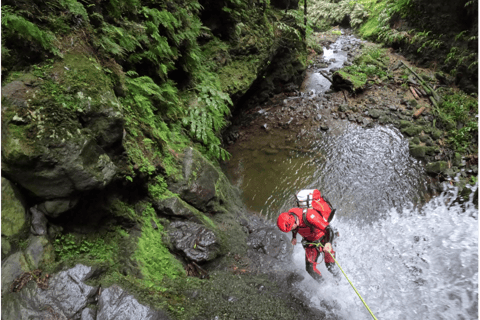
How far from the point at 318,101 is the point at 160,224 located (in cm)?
992

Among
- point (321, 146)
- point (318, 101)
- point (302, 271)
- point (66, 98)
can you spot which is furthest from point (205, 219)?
point (318, 101)

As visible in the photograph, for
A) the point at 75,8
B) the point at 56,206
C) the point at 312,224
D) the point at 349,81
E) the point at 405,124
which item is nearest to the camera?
the point at 56,206

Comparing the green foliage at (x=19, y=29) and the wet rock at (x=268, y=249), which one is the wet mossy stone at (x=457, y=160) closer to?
the wet rock at (x=268, y=249)

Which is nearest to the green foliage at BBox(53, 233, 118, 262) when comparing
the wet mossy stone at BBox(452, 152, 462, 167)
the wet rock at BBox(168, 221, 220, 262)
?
the wet rock at BBox(168, 221, 220, 262)

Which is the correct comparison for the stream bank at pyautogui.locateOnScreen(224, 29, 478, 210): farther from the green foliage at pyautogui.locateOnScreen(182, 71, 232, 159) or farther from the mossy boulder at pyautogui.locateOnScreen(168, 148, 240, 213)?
the mossy boulder at pyautogui.locateOnScreen(168, 148, 240, 213)

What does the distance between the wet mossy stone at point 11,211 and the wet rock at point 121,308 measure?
47.7 inches

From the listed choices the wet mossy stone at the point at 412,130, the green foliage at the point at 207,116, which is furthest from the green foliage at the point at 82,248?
the wet mossy stone at the point at 412,130

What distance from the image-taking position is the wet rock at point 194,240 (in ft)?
13.9

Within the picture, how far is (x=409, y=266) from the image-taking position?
5.00m

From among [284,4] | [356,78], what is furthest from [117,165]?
[284,4]

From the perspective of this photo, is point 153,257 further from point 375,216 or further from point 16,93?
point 375,216

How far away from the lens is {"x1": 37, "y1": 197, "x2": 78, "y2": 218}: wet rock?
2.87 meters

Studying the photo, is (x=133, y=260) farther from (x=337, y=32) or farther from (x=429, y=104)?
(x=337, y=32)

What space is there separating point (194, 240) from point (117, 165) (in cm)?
190
